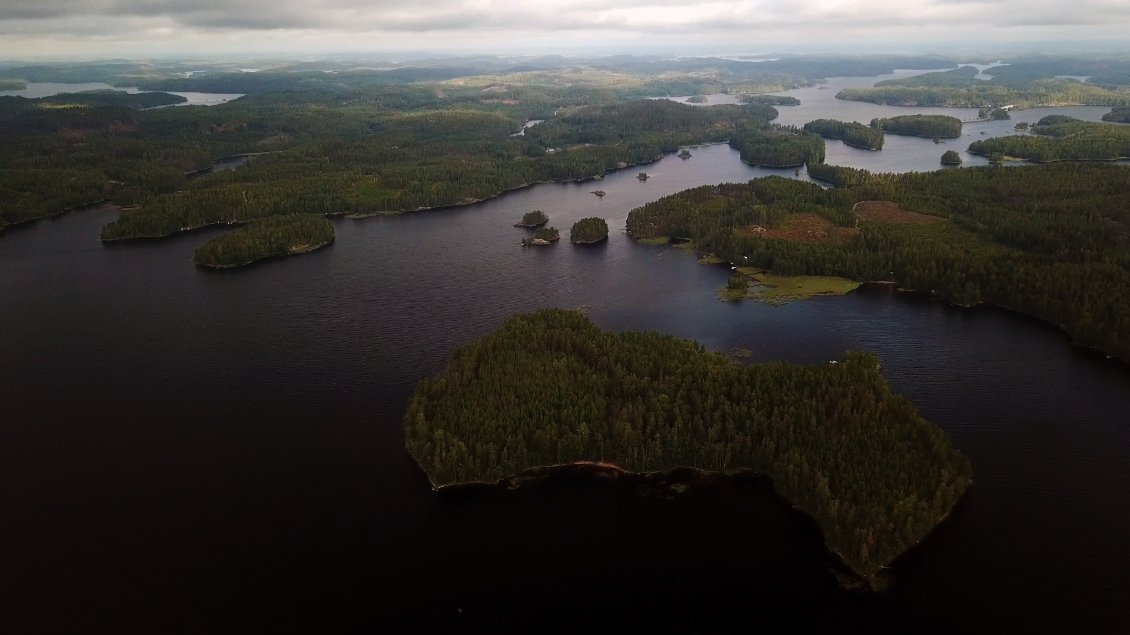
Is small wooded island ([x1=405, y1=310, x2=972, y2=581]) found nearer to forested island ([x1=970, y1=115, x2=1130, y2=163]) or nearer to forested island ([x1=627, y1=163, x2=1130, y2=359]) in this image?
forested island ([x1=627, y1=163, x2=1130, y2=359])

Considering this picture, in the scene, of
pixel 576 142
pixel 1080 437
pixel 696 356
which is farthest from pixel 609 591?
pixel 576 142

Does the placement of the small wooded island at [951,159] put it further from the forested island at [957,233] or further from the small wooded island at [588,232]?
the small wooded island at [588,232]

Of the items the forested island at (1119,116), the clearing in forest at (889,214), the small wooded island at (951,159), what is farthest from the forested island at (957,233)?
the forested island at (1119,116)

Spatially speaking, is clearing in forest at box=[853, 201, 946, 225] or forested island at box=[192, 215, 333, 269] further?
clearing in forest at box=[853, 201, 946, 225]

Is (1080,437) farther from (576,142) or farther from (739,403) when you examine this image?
(576,142)

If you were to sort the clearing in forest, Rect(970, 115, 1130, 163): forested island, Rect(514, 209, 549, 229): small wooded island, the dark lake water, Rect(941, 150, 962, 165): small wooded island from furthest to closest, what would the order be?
Rect(941, 150, 962, 165): small wooded island < Rect(970, 115, 1130, 163): forested island < Rect(514, 209, 549, 229): small wooded island < the clearing in forest < the dark lake water

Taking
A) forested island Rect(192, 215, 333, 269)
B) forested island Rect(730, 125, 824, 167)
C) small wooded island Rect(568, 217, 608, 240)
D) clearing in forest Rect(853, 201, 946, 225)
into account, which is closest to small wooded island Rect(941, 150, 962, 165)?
forested island Rect(730, 125, 824, 167)

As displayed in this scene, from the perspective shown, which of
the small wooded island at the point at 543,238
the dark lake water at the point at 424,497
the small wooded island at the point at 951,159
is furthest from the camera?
the small wooded island at the point at 951,159
